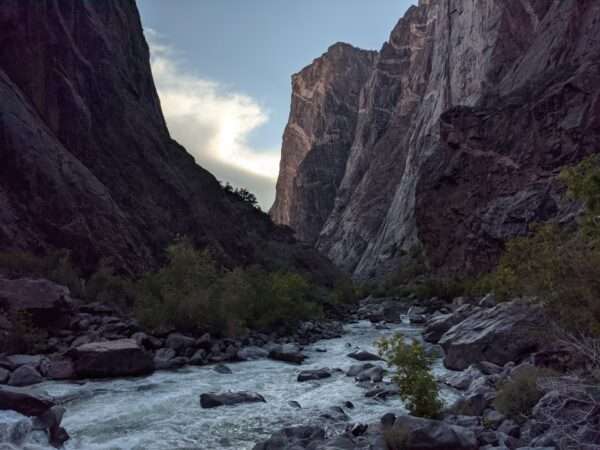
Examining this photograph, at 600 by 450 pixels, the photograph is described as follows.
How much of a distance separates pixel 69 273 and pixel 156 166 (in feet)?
52.8

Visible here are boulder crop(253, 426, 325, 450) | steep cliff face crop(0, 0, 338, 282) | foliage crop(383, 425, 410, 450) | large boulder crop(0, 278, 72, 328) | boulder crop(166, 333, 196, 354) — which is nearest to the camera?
foliage crop(383, 425, 410, 450)

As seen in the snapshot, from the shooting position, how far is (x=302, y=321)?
92.7ft

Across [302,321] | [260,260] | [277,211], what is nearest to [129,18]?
[260,260]

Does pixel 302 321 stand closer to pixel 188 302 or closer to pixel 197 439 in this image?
pixel 188 302

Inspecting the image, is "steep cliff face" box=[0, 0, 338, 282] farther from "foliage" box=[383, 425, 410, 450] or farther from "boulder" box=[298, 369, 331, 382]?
"foliage" box=[383, 425, 410, 450]

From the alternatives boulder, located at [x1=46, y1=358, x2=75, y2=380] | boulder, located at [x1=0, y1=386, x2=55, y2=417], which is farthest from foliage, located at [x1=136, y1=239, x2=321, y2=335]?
boulder, located at [x1=0, y1=386, x2=55, y2=417]

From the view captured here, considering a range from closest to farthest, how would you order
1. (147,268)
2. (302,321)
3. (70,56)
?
(147,268), (302,321), (70,56)

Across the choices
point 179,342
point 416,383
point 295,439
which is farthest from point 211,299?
point 295,439

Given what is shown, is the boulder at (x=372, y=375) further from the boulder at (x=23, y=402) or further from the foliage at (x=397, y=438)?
the boulder at (x=23, y=402)

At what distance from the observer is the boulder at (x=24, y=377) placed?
1195cm

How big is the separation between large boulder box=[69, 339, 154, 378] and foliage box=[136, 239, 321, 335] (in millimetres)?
4050

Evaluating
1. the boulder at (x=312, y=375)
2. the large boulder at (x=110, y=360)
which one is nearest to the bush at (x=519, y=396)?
the boulder at (x=312, y=375)

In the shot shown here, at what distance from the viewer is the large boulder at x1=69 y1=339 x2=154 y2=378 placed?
1337cm

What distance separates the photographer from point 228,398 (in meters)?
11.6
